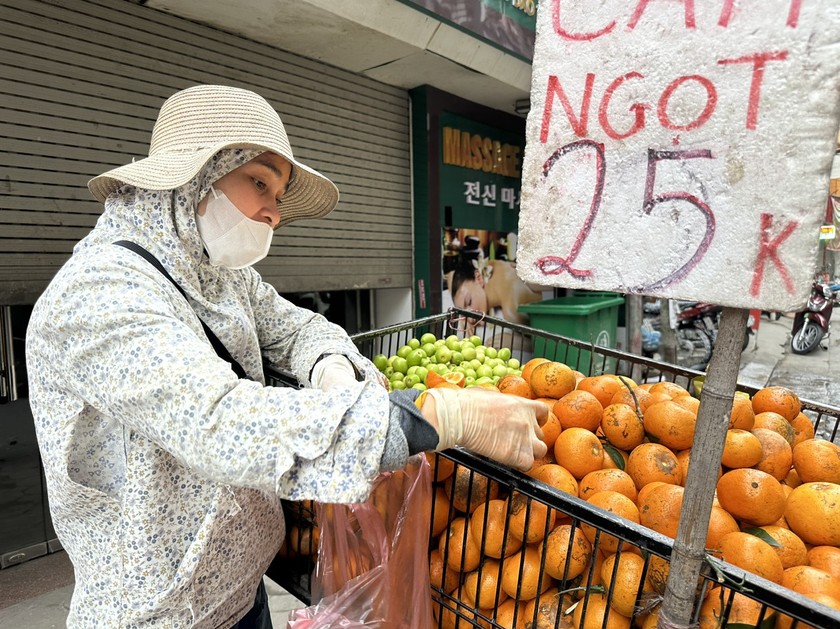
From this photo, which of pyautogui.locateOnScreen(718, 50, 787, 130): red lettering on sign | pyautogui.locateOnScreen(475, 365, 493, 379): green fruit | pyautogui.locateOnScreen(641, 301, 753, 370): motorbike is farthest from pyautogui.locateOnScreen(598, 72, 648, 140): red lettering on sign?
pyautogui.locateOnScreen(641, 301, 753, 370): motorbike

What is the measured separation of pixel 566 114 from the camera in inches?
40.9

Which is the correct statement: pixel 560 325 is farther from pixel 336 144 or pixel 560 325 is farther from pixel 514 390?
pixel 514 390

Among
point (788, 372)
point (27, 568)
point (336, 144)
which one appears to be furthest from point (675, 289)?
point (788, 372)

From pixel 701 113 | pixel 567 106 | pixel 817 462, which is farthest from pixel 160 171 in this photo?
pixel 817 462

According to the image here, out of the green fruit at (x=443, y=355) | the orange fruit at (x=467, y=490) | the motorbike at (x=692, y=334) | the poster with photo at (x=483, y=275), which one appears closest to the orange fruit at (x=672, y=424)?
the orange fruit at (x=467, y=490)

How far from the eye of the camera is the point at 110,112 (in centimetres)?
366

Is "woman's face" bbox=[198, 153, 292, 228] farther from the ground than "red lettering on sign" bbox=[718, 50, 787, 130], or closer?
closer

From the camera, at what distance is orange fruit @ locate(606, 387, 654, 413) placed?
6.31ft

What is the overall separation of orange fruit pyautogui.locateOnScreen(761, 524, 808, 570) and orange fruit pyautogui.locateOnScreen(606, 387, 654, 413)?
0.59m

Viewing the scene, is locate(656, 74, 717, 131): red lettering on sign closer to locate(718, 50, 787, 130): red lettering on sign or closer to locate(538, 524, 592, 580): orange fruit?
locate(718, 50, 787, 130): red lettering on sign

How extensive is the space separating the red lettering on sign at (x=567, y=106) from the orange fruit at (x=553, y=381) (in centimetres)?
122

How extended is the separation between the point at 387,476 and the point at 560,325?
203 inches

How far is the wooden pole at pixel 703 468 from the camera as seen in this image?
38.0 inches

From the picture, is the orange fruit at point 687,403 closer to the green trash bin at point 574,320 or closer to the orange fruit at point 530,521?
the orange fruit at point 530,521
